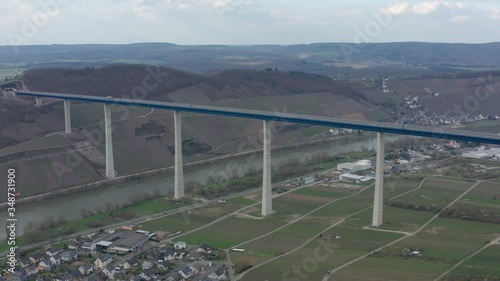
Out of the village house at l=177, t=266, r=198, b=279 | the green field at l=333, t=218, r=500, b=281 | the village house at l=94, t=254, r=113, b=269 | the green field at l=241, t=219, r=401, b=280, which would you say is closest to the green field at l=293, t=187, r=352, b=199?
the green field at l=241, t=219, r=401, b=280

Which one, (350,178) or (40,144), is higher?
(40,144)

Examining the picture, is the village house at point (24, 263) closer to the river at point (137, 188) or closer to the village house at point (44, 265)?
the village house at point (44, 265)

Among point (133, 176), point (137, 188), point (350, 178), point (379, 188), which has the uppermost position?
point (379, 188)

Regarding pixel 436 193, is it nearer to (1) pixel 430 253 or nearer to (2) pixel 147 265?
(1) pixel 430 253

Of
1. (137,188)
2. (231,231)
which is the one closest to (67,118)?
(137,188)

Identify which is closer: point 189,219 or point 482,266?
point 482,266

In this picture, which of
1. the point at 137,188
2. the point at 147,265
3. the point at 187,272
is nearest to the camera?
the point at 187,272

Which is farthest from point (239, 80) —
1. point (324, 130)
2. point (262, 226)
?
point (262, 226)

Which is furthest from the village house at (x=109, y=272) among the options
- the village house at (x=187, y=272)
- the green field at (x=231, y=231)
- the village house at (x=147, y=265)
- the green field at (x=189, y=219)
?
the green field at (x=189, y=219)

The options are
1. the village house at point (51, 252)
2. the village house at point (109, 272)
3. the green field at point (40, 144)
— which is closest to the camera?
the village house at point (109, 272)
